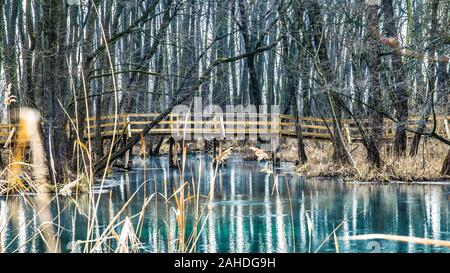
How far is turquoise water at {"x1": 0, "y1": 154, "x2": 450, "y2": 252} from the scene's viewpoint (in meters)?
7.09

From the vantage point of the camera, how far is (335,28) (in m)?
14.9

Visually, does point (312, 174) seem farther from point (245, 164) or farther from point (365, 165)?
point (245, 164)

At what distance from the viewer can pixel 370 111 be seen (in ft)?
50.9

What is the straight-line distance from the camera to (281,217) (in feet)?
30.3

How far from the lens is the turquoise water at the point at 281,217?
7.09m

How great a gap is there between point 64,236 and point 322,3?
911cm
